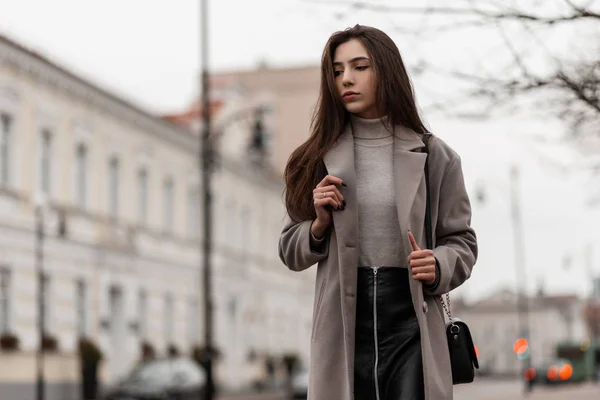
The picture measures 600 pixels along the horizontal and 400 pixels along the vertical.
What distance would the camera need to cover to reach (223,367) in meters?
48.1

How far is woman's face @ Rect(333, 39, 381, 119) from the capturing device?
405cm

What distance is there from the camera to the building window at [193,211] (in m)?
46.2

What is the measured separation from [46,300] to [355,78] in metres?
30.0

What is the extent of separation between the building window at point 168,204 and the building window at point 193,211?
1.97 m

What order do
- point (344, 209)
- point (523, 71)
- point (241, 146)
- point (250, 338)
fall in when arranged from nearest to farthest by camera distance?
point (344, 209)
point (523, 71)
point (250, 338)
point (241, 146)

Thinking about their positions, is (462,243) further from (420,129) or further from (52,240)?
(52,240)

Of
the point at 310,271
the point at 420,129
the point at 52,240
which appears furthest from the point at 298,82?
the point at 420,129

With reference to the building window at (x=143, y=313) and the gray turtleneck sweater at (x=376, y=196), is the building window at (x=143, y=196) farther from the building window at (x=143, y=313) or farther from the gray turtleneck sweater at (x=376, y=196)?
the gray turtleneck sweater at (x=376, y=196)

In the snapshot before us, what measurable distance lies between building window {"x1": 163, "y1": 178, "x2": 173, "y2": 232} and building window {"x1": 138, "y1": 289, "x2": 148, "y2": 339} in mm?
3705

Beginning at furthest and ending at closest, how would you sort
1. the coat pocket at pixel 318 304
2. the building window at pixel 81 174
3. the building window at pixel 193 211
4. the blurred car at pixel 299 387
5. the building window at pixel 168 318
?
the building window at pixel 193 211, the building window at pixel 168 318, the blurred car at pixel 299 387, the building window at pixel 81 174, the coat pocket at pixel 318 304

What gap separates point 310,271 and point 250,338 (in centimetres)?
1261

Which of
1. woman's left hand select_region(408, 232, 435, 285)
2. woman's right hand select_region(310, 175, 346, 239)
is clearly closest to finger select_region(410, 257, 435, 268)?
woman's left hand select_region(408, 232, 435, 285)

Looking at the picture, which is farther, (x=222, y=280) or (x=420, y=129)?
(x=222, y=280)

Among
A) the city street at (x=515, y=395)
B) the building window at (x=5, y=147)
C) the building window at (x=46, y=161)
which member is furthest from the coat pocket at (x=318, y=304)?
the building window at (x=46, y=161)
